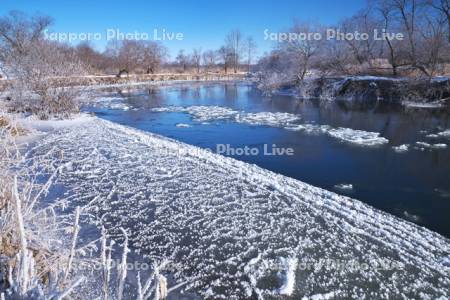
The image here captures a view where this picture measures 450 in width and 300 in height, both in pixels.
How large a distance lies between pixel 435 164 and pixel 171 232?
22.4 feet

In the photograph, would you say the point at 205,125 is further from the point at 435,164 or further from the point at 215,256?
Result: the point at 215,256

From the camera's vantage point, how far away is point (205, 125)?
1363cm

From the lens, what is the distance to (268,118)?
15016mm

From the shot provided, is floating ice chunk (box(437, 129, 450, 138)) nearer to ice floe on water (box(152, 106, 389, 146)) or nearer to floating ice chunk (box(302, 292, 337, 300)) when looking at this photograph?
ice floe on water (box(152, 106, 389, 146))

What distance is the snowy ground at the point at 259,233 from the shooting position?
12.1ft

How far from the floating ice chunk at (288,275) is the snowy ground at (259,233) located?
0.5 inches

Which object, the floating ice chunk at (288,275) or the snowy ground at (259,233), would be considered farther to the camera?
the snowy ground at (259,233)

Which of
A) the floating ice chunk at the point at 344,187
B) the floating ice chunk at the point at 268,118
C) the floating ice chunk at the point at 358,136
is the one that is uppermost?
the floating ice chunk at the point at 268,118

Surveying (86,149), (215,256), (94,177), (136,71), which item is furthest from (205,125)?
(136,71)

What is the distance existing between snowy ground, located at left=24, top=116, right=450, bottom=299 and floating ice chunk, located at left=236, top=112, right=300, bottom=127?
20.6ft

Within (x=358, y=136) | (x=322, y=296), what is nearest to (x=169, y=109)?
(x=358, y=136)

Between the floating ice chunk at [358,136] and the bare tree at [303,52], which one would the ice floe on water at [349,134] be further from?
the bare tree at [303,52]

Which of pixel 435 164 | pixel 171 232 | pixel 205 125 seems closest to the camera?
pixel 171 232

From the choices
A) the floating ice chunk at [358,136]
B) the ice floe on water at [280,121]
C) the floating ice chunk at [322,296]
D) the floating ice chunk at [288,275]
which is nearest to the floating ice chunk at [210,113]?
the ice floe on water at [280,121]
